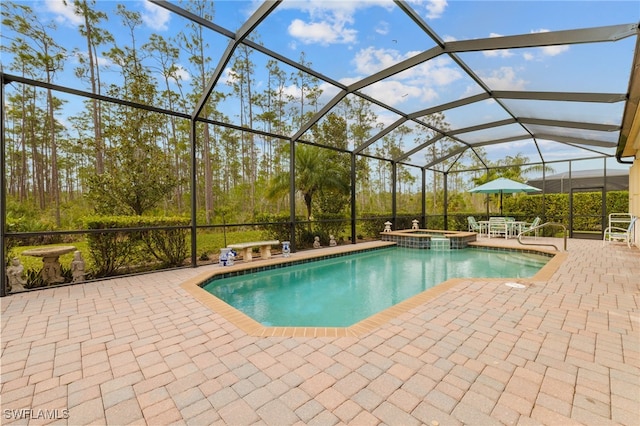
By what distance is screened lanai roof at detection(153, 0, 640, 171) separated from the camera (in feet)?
13.6

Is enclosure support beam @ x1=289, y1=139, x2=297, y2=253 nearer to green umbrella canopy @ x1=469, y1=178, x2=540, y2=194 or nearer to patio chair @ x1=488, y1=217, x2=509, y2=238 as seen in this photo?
green umbrella canopy @ x1=469, y1=178, x2=540, y2=194

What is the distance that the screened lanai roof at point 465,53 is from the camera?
4.16 metres

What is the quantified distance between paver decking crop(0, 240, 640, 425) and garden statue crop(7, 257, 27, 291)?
43.5 inches

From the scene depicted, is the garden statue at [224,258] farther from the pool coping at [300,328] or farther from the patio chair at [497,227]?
the patio chair at [497,227]

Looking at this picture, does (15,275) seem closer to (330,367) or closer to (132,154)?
(132,154)

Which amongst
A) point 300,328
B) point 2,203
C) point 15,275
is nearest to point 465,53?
point 300,328

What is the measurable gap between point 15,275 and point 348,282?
18.8 ft

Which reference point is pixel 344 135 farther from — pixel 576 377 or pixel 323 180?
pixel 576 377

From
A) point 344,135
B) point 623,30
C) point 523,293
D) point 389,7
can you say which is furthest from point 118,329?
point 344,135
